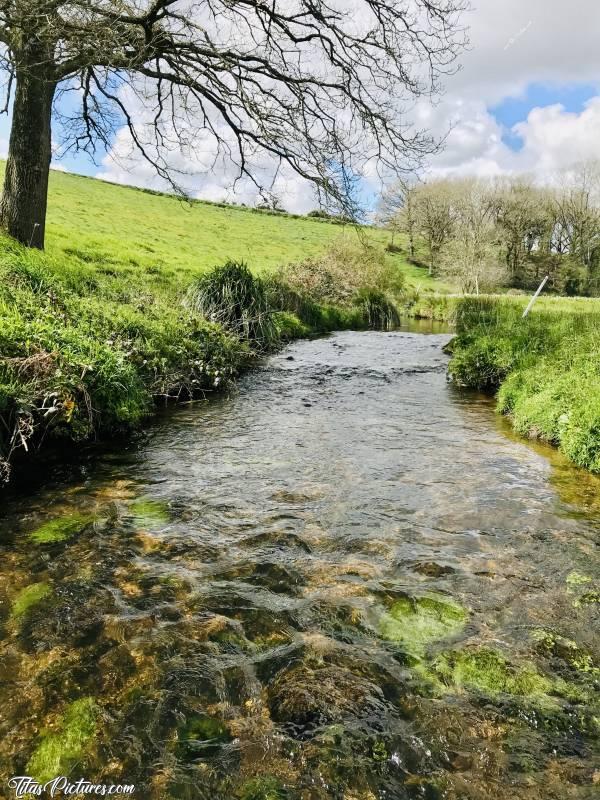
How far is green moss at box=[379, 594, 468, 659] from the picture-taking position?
146 inches

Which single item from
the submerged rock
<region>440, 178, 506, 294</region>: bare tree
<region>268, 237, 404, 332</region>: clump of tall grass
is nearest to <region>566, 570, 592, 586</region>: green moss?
the submerged rock

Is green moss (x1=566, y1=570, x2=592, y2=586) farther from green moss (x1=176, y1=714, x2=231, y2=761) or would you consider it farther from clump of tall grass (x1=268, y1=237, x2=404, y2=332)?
clump of tall grass (x1=268, y1=237, x2=404, y2=332)

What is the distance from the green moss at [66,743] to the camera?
8.67 ft

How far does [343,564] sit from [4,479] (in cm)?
378

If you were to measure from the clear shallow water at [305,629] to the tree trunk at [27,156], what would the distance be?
352 inches

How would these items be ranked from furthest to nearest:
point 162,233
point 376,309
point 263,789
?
point 162,233
point 376,309
point 263,789

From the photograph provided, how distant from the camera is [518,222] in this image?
206 feet

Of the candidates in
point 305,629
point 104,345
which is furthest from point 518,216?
point 305,629

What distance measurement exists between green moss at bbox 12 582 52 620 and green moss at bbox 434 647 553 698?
287 centimetres

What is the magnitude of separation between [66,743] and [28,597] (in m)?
1.46

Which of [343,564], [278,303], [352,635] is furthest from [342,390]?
→ [278,303]

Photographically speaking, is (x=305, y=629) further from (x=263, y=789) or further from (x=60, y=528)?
(x=60, y=528)

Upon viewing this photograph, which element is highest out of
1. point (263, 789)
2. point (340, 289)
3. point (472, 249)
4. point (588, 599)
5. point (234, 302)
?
point (472, 249)

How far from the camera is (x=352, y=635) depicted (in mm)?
3721
